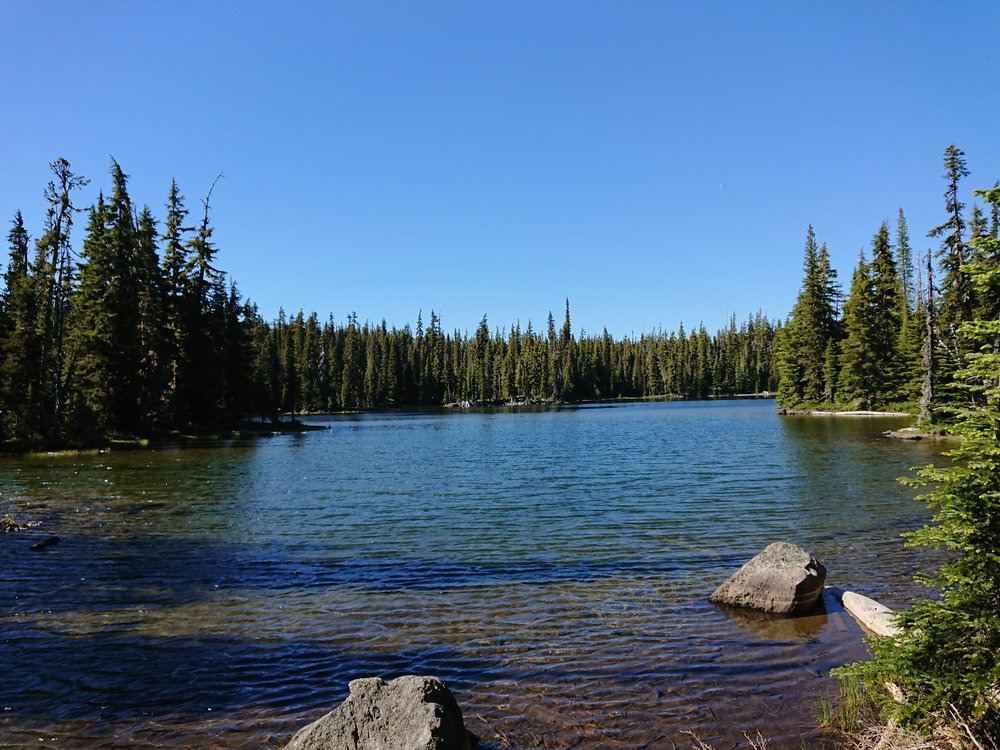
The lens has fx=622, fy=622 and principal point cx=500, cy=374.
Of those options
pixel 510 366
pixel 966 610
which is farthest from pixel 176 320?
pixel 510 366

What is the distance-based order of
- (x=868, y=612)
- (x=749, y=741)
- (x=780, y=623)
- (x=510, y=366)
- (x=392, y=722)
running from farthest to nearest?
(x=510, y=366) → (x=780, y=623) → (x=868, y=612) → (x=749, y=741) → (x=392, y=722)

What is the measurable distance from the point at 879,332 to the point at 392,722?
70264 millimetres

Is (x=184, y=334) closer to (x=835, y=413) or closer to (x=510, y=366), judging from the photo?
(x=835, y=413)

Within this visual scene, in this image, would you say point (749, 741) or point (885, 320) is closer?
point (749, 741)

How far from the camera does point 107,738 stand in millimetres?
6727

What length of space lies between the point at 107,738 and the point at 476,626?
5.06 m

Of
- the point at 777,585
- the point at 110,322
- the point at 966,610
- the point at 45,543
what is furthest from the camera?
the point at 110,322

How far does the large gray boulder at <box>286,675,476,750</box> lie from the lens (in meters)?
5.51

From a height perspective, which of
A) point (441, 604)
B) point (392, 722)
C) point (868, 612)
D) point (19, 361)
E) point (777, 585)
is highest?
point (19, 361)

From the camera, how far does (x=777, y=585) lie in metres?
10.2

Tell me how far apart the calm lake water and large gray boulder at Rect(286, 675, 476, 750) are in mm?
1190

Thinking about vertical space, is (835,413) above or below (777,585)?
above

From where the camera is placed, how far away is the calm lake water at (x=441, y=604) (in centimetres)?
718

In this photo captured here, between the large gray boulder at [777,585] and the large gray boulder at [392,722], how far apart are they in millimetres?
6156
